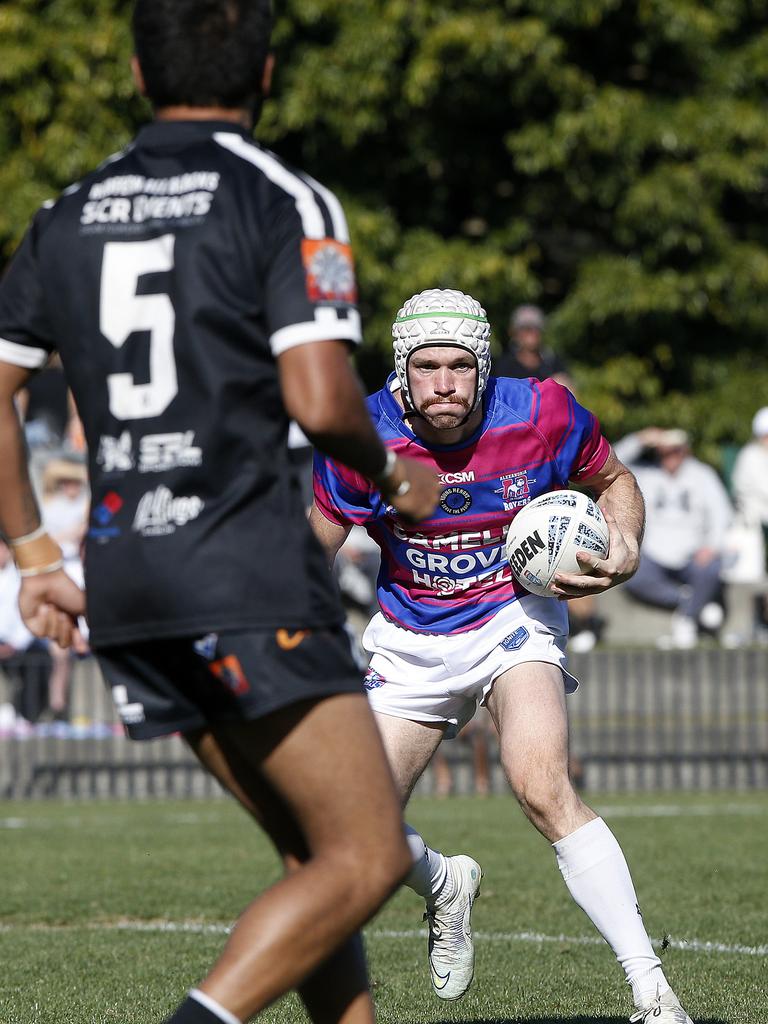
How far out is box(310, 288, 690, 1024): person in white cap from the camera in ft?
18.4

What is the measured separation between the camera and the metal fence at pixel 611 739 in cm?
1384

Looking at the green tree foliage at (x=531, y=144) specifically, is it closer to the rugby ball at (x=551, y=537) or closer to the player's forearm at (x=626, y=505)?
the player's forearm at (x=626, y=505)

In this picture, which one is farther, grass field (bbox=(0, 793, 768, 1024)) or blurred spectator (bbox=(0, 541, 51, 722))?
blurred spectator (bbox=(0, 541, 51, 722))

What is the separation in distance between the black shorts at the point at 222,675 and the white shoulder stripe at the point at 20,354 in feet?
1.99

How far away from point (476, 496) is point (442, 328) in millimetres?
550

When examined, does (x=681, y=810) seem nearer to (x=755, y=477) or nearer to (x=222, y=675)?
(x=755, y=477)

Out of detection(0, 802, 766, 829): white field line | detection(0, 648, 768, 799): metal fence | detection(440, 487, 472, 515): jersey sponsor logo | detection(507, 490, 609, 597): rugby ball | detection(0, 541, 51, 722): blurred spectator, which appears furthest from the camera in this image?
detection(0, 541, 51, 722): blurred spectator

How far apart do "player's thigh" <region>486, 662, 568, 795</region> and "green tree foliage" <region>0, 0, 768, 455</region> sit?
1375 centimetres

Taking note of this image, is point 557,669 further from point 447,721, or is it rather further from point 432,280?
point 432,280

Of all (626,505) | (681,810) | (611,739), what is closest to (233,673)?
(626,505)

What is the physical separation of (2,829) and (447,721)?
21.3 feet

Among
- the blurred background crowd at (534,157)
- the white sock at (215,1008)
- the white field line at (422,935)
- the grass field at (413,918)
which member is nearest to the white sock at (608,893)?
the grass field at (413,918)

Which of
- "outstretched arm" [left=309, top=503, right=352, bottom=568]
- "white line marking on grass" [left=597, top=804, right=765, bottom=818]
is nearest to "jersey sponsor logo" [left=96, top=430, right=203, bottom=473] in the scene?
"outstretched arm" [left=309, top=503, right=352, bottom=568]

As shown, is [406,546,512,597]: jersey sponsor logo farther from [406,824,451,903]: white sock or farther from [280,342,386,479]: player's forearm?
[280,342,386,479]: player's forearm
